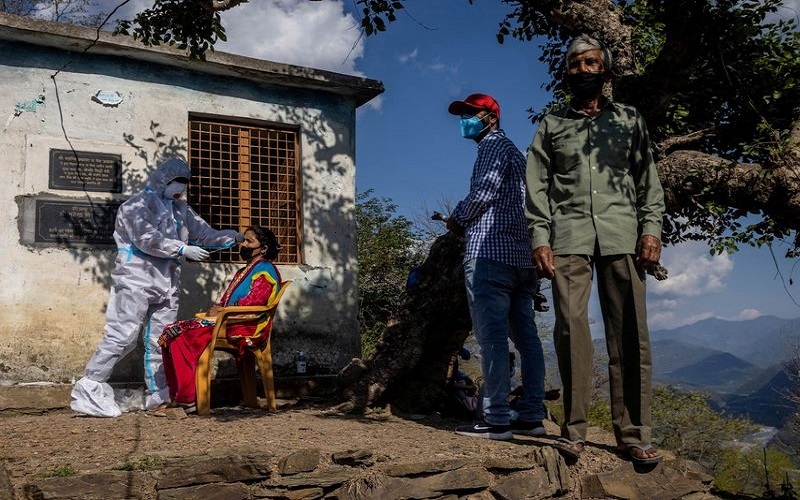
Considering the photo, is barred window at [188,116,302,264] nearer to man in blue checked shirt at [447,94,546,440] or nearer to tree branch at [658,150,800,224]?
man in blue checked shirt at [447,94,546,440]

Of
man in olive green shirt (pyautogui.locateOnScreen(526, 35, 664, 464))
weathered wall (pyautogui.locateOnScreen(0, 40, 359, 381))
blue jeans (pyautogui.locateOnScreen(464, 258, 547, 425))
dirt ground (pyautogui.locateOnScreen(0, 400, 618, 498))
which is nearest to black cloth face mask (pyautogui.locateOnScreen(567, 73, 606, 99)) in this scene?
man in olive green shirt (pyautogui.locateOnScreen(526, 35, 664, 464))

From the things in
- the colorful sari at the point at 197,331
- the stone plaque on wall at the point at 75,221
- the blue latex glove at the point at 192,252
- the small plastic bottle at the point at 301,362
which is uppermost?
the stone plaque on wall at the point at 75,221

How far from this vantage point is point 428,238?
14.9 meters

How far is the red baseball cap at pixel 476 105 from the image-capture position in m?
5.24

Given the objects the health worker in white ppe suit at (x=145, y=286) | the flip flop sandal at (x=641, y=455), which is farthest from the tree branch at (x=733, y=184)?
the health worker in white ppe suit at (x=145, y=286)

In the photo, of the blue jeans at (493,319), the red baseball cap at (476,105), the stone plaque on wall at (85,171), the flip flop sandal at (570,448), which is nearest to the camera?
the flip flop sandal at (570,448)

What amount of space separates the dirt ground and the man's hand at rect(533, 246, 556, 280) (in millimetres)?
1164

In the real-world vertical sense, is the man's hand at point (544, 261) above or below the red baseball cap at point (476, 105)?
below

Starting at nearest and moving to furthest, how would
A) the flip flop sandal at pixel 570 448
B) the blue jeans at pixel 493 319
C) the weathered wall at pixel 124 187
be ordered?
the flip flop sandal at pixel 570 448
the blue jeans at pixel 493 319
the weathered wall at pixel 124 187

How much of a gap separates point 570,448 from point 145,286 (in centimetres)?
362

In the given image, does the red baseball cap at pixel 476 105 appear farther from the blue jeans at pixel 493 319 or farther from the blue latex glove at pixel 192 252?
the blue latex glove at pixel 192 252

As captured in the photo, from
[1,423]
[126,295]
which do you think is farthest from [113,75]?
[1,423]

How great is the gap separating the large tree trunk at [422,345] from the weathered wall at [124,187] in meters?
1.20

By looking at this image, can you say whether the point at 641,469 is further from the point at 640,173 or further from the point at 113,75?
the point at 113,75
